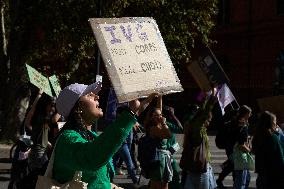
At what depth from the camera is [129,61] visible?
409cm

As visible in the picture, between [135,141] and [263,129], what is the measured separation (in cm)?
693

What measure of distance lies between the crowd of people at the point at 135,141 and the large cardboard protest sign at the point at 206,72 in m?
0.32

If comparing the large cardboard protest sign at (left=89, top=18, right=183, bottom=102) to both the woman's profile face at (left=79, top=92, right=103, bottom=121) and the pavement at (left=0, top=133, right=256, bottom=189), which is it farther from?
the pavement at (left=0, top=133, right=256, bottom=189)

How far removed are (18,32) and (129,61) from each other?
1588 cm

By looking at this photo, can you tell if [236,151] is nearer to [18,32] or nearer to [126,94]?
[126,94]

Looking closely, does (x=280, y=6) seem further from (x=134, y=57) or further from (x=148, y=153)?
(x=134, y=57)

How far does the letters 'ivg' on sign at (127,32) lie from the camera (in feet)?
13.4

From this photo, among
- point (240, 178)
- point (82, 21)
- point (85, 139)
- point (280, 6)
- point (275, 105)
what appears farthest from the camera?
point (280, 6)

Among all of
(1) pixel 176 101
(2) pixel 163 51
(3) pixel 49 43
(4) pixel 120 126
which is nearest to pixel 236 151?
(2) pixel 163 51

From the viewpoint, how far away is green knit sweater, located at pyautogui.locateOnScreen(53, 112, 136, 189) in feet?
11.4

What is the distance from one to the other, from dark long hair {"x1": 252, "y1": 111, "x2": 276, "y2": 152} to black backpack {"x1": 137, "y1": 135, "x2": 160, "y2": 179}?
1.20 metres

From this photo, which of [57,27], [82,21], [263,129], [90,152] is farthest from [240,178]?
[57,27]

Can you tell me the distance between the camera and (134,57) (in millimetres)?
4129

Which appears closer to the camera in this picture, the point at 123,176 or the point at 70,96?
the point at 70,96
